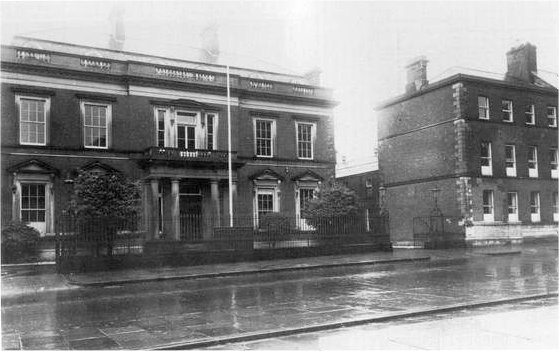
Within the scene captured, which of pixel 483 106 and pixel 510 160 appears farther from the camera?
pixel 510 160

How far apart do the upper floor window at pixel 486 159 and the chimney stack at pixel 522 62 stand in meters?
6.61

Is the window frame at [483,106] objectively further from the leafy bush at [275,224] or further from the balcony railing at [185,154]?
the balcony railing at [185,154]

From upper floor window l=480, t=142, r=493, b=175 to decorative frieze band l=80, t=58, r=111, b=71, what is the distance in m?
22.4

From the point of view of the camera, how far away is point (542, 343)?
21.3 feet

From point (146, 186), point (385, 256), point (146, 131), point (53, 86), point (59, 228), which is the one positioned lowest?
point (385, 256)

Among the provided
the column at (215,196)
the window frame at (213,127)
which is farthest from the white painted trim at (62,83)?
the column at (215,196)

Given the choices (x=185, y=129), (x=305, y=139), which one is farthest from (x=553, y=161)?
(x=185, y=129)

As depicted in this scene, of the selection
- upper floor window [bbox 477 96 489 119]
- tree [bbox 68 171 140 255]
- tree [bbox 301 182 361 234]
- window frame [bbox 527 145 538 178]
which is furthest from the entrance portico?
window frame [bbox 527 145 538 178]

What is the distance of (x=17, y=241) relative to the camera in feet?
71.1

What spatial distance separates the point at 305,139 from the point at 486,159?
445 inches

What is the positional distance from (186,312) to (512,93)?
29543 millimetres

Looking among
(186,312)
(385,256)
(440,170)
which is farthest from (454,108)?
(186,312)

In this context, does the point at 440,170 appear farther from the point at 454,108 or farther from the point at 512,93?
the point at 512,93

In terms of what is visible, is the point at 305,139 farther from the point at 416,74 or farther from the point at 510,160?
the point at 510,160
